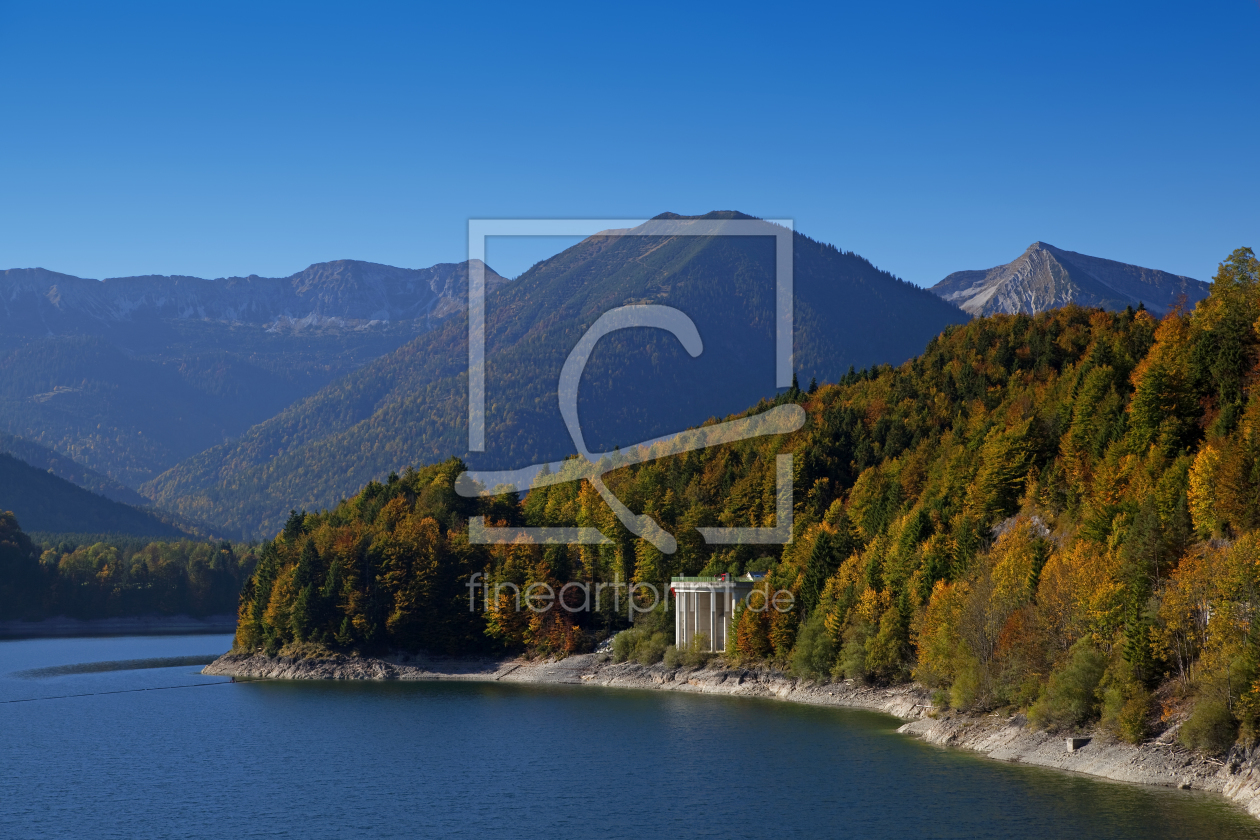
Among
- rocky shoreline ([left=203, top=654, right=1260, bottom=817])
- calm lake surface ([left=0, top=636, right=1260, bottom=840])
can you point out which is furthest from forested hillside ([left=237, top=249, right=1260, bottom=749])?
calm lake surface ([left=0, top=636, right=1260, bottom=840])

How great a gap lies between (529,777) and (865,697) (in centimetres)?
3469

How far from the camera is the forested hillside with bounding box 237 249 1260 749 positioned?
2630 inches

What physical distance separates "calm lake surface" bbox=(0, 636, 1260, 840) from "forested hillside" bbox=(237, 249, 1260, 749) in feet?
20.0

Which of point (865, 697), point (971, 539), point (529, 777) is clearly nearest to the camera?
point (529, 777)

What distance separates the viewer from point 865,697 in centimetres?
9750

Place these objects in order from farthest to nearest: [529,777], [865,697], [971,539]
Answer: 1. [865,697]
2. [971,539]
3. [529,777]

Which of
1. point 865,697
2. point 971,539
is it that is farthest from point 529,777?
point 971,539

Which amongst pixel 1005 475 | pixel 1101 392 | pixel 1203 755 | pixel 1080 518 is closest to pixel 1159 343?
pixel 1101 392

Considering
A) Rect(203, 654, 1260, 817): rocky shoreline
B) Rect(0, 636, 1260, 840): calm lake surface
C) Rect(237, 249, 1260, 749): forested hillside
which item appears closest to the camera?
Rect(0, 636, 1260, 840): calm lake surface

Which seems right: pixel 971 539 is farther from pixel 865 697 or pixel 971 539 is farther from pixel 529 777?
pixel 529 777

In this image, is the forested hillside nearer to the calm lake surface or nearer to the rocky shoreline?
the rocky shoreline

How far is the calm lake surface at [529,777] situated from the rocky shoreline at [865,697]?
1404 mm

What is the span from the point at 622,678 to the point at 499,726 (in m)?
28.4

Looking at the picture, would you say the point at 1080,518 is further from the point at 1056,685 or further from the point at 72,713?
the point at 72,713
